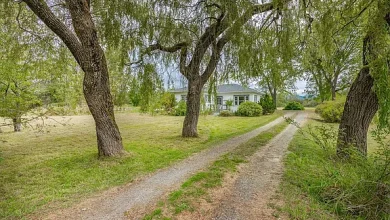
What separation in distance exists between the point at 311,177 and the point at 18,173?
597cm

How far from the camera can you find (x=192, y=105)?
8164mm

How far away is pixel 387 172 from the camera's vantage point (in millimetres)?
2771

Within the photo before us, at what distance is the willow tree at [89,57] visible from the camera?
4.79 meters

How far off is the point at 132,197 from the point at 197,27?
483 cm

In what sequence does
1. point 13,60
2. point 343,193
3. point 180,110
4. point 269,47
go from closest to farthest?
1. point 343,193
2. point 269,47
3. point 13,60
4. point 180,110

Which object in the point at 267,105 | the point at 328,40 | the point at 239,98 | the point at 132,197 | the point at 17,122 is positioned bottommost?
the point at 132,197

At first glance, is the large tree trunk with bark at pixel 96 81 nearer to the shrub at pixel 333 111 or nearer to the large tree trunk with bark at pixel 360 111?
the large tree trunk with bark at pixel 360 111

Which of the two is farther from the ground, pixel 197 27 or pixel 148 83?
pixel 197 27

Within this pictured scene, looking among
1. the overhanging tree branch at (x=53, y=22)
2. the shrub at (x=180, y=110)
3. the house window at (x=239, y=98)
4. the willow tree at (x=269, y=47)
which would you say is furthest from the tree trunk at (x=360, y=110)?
the house window at (x=239, y=98)

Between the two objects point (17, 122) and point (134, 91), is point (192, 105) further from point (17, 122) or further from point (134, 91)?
point (17, 122)

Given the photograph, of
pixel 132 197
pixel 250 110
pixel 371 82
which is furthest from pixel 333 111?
pixel 132 197

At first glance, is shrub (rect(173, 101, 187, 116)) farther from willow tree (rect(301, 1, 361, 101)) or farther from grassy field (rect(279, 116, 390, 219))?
grassy field (rect(279, 116, 390, 219))

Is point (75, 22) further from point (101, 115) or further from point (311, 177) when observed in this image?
point (311, 177)

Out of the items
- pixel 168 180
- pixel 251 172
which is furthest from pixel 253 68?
pixel 168 180
